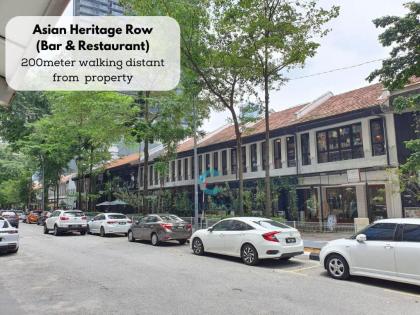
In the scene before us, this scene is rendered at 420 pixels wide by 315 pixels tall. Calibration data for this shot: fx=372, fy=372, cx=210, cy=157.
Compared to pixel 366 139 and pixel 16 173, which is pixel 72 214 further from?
pixel 16 173

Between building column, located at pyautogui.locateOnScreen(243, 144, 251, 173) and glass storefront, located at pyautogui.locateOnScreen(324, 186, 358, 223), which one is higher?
building column, located at pyautogui.locateOnScreen(243, 144, 251, 173)

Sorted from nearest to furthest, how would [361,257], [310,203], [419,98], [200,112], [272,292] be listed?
[272,292] < [361,257] < [419,98] < [310,203] < [200,112]

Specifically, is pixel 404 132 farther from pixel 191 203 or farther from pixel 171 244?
pixel 191 203

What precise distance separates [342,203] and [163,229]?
12.3 meters

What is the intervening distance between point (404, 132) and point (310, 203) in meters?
6.73

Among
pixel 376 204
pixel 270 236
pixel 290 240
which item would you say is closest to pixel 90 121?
pixel 376 204

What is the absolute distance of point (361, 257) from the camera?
29.7 feet

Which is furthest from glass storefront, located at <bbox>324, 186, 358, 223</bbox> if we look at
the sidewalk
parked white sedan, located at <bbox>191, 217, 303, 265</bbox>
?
parked white sedan, located at <bbox>191, 217, 303, 265</bbox>

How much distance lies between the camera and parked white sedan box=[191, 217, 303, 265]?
36.9 feet

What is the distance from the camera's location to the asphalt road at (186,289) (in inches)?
275

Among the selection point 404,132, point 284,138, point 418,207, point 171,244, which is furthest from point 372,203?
point 171,244

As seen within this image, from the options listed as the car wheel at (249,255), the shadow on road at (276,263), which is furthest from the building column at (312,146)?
the car wheel at (249,255)

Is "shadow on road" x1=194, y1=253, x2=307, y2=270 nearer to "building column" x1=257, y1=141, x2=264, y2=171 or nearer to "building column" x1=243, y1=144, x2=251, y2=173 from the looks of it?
"building column" x1=257, y1=141, x2=264, y2=171

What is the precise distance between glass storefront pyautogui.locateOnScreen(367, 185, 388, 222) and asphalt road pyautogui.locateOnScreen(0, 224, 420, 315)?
10.2 metres
